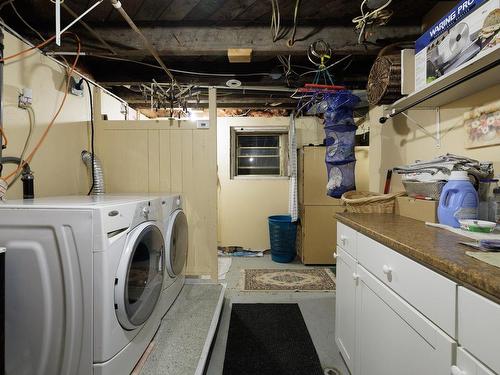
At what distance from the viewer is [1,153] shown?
1.44 meters

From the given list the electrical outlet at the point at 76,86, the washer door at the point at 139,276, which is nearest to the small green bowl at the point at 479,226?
the washer door at the point at 139,276

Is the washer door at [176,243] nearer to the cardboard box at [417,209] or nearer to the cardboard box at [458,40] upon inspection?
the cardboard box at [417,209]

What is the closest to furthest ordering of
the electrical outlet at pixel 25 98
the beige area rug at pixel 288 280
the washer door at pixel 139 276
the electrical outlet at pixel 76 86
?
the washer door at pixel 139 276
the electrical outlet at pixel 25 98
the electrical outlet at pixel 76 86
the beige area rug at pixel 288 280

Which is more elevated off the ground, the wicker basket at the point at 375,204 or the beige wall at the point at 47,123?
the beige wall at the point at 47,123

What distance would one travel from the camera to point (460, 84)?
1.19 metres

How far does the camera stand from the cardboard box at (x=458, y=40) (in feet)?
3.25

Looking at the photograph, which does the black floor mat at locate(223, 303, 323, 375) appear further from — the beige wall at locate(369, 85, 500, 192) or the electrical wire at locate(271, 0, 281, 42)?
the electrical wire at locate(271, 0, 281, 42)

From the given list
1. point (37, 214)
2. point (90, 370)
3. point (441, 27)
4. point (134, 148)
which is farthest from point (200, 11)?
point (90, 370)

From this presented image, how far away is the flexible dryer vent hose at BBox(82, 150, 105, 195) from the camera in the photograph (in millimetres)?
2046

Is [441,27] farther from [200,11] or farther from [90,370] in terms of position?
[90,370]

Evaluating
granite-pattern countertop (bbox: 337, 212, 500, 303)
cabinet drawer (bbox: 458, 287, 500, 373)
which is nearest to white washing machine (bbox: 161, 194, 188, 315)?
granite-pattern countertop (bbox: 337, 212, 500, 303)

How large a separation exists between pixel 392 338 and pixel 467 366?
362 millimetres

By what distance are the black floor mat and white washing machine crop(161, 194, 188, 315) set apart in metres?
0.54

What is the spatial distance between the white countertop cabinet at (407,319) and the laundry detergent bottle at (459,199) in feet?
1.21
